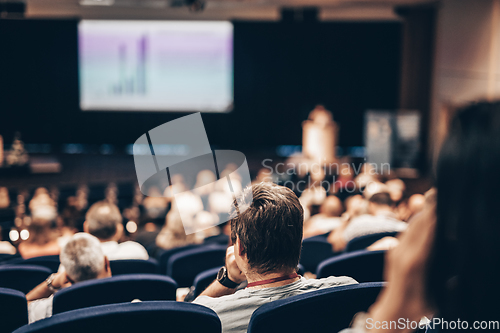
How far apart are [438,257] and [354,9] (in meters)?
11.0

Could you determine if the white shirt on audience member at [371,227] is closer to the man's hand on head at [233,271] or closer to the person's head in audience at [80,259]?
the man's hand on head at [233,271]

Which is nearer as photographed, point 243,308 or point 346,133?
point 243,308

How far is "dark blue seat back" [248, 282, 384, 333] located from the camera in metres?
1.06

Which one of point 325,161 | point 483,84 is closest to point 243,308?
point 483,84

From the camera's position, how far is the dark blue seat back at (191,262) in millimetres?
2469

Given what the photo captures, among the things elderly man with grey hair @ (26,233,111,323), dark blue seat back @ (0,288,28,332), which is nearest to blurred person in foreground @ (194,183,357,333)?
dark blue seat back @ (0,288,28,332)

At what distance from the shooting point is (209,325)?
1.05m

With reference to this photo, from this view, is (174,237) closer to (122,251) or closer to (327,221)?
(122,251)

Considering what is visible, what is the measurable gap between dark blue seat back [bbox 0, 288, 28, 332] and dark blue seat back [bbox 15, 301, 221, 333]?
609 mm

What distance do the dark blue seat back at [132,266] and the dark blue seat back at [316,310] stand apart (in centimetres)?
150

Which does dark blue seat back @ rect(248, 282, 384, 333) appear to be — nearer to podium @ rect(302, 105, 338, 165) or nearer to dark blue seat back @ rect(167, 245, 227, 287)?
dark blue seat back @ rect(167, 245, 227, 287)

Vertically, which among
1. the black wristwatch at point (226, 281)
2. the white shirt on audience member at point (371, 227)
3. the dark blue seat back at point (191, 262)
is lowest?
the dark blue seat back at point (191, 262)

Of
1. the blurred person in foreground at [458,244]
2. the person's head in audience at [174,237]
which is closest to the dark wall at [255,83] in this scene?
the person's head in audience at [174,237]

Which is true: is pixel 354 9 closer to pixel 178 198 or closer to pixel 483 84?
pixel 483 84
